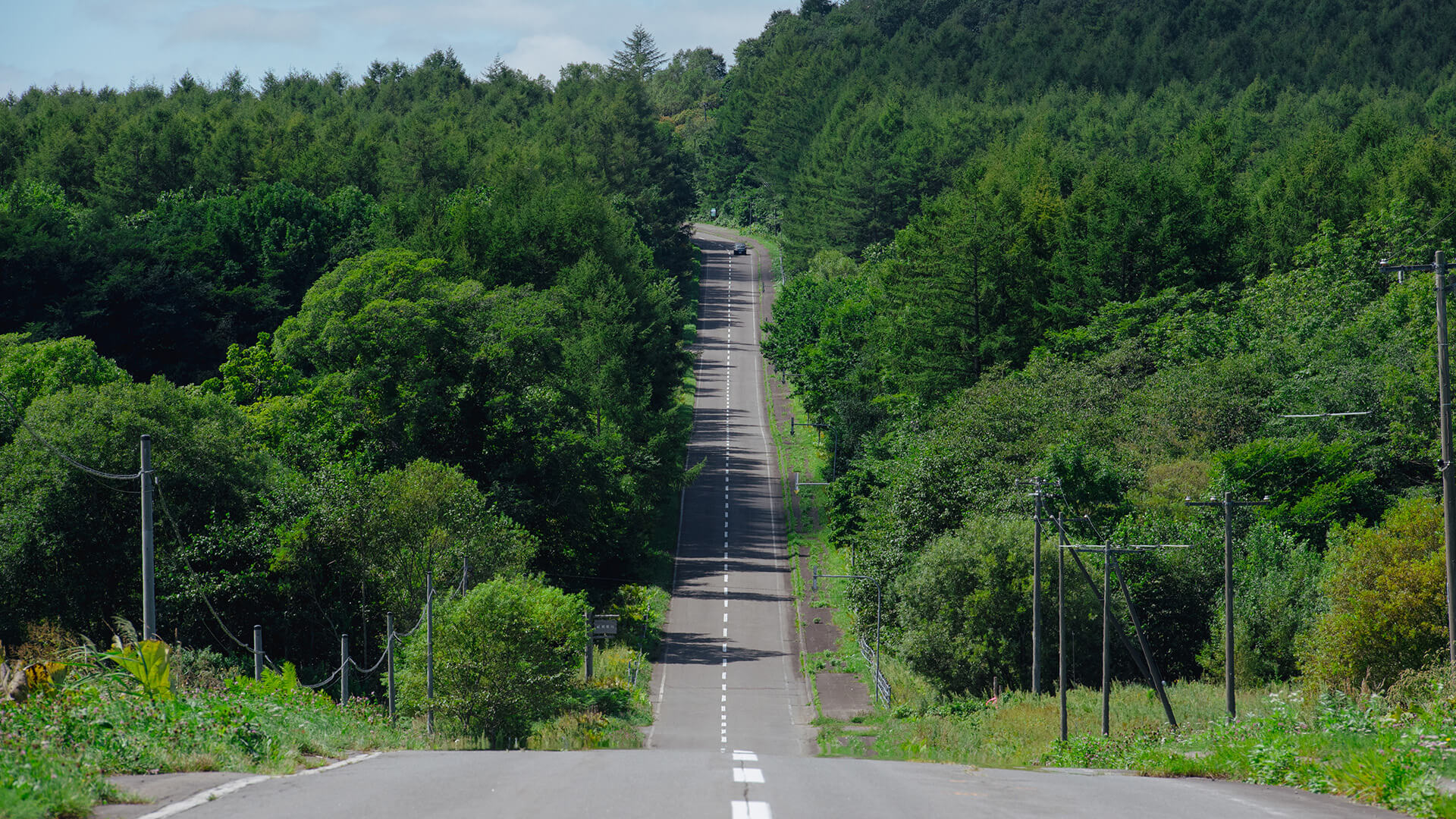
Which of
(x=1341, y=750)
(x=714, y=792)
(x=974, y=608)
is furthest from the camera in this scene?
(x=974, y=608)

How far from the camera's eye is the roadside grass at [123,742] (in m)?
10.3

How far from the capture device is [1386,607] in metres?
35.9

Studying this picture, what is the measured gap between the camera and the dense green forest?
4438 cm

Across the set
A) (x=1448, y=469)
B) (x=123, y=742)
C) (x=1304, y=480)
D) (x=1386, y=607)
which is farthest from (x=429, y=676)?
(x=1304, y=480)

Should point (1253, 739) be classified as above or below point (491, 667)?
above

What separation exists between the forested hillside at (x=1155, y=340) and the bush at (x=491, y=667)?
48.5ft

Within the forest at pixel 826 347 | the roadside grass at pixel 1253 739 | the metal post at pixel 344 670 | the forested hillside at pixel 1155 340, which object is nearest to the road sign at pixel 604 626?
the forest at pixel 826 347

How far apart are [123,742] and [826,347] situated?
268ft

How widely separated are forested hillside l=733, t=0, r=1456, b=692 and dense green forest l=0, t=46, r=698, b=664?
14.6m

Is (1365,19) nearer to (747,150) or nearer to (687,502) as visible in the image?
(747,150)

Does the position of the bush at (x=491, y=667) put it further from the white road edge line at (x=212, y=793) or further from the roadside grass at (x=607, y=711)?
the white road edge line at (x=212, y=793)

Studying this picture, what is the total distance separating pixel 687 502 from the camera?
286 feet

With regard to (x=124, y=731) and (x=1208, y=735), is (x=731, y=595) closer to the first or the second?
(x=1208, y=735)

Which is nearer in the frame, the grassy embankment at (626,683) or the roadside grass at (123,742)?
the roadside grass at (123,742)
